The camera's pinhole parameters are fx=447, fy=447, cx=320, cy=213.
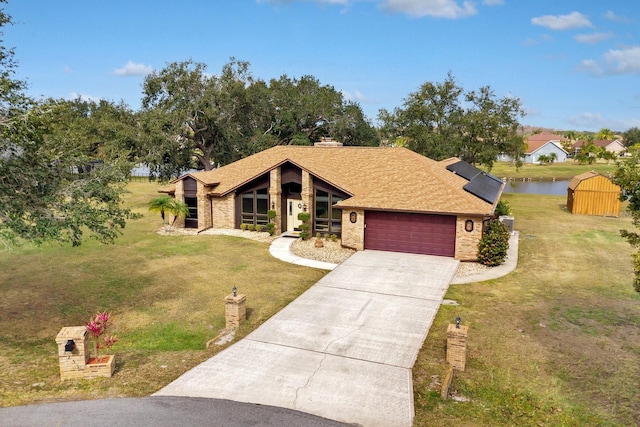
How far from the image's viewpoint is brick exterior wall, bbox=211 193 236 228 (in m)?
28.7

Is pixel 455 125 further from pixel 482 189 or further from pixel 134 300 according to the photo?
pixel 134 300

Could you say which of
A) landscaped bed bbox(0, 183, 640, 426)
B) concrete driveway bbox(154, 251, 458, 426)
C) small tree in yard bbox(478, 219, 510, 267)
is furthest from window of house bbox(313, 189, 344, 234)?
small tree in yard bbox(478, 219, 510, 267)

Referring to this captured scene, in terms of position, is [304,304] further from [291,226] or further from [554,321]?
[291,226]

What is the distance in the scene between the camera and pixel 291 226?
91.6 feet

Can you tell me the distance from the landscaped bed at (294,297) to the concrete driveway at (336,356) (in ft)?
1.84

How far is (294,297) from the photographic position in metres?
16.5

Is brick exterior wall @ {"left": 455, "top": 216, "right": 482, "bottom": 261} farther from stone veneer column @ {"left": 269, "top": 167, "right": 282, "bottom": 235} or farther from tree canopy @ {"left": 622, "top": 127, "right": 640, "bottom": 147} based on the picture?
tree canopy @ {"left": 622, "top": 127, "right": 640, "bottom": 147}

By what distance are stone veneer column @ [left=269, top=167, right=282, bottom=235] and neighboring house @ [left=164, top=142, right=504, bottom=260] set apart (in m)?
0.06

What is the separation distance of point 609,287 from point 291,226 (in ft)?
55.3

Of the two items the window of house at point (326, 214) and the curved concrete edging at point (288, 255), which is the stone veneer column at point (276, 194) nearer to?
the curved concrete edging at point (288, 255)

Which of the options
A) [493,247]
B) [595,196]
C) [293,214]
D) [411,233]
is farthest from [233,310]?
[595,196]

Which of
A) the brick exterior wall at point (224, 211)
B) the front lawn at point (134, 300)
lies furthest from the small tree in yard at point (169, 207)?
the front lawn at point (134, 300)

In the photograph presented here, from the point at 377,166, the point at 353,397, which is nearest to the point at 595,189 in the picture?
the point at 377,166

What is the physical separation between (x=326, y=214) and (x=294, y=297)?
10255mm
